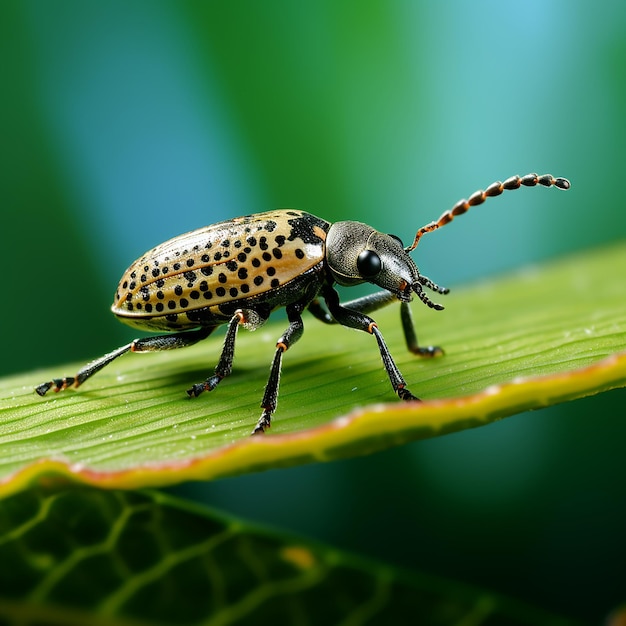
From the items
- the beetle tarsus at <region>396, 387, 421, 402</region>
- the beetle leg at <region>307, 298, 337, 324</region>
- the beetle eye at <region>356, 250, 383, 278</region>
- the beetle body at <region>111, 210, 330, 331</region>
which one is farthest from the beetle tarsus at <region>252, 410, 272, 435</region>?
the beetle leg at <region>307, 298, 337, 324</region>

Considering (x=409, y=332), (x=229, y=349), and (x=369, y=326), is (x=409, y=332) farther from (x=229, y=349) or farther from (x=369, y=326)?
(x=229, y=349)

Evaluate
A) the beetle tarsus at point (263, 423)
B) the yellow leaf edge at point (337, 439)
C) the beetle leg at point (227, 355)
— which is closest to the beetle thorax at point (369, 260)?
the beetle leg at point (227, 355)

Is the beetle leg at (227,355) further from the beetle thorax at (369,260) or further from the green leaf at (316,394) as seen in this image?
the beetle thorax at (369,260)

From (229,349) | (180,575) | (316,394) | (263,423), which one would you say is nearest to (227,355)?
(229,349)

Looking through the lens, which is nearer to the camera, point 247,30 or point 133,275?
point 133,275

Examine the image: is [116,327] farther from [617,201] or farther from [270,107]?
[617,201]

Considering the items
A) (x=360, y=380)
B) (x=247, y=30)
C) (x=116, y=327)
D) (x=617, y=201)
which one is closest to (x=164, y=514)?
(x=360, y=380)
